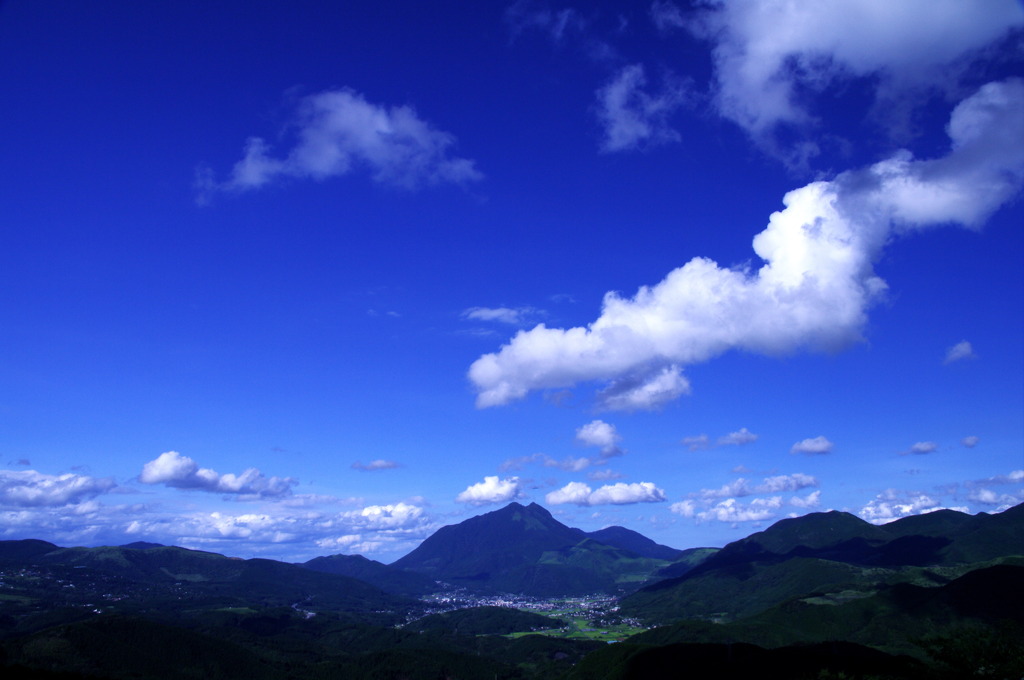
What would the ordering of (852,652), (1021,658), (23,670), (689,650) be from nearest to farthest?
1. (1021,658)
2. (23,670)
3. (852,652)
4. (689,650)

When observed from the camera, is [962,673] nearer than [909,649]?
Yes

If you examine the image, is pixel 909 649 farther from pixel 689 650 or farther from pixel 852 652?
pixel 689 650

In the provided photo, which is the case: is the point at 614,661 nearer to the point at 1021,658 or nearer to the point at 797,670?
the point at 797,670

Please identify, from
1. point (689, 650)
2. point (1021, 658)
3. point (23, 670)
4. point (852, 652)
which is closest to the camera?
point (1021, 658)

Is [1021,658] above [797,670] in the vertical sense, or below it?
above

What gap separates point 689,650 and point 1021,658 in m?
146

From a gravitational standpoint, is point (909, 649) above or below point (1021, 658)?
below

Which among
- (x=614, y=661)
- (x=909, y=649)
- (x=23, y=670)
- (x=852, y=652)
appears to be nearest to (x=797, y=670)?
(x=852, y=652)

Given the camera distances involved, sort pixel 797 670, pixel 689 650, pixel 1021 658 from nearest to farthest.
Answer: pixel 1021 658
pixel 797 670
pixel 689 650

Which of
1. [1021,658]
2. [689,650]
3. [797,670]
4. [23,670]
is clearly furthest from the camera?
[689,650]

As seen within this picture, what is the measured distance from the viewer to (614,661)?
193m

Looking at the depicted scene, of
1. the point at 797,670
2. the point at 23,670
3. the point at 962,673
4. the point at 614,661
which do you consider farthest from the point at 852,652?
the point at 23,670

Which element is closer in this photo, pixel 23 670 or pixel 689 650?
pixel 23 670

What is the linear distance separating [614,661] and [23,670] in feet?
498
